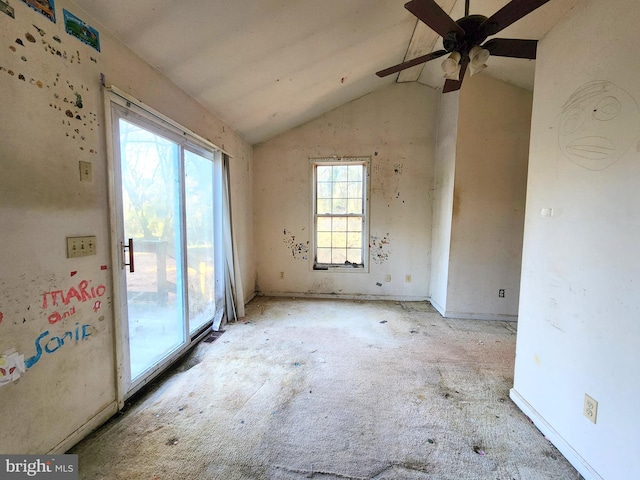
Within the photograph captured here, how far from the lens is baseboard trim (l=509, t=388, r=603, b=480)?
1.31m

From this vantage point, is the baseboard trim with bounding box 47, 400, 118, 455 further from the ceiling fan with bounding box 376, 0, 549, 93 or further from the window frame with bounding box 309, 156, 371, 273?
the window frame with bounding box 309, 156, 371, 273

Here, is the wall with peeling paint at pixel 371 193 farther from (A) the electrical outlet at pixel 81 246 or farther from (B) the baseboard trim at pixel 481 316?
(A) the electrical outlet at pixel 81 246

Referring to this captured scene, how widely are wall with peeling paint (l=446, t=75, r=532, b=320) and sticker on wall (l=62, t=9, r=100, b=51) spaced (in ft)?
11.0

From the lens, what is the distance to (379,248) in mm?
4102

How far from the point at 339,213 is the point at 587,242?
3082mm

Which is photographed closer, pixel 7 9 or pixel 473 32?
pixel 7 9

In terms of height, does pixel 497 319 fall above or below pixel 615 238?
below

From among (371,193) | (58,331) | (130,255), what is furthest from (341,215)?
(58,331)

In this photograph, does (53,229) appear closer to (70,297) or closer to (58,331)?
(70,297)

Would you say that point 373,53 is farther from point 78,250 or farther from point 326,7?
point 78,250

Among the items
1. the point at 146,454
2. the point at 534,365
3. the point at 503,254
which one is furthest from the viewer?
the point at 503,254

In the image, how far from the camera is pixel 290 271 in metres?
4.27

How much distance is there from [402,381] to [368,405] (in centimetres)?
42

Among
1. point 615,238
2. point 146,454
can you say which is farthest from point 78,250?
point 615,238
